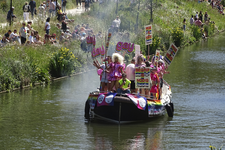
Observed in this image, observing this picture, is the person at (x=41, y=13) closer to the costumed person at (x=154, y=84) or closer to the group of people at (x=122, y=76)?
the group of people at (x=122, y=76)

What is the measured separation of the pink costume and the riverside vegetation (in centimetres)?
714

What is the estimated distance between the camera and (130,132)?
15.1 meters

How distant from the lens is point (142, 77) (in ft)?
52.1

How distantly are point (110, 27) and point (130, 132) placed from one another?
2386 centimetres

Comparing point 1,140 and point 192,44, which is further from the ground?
point 192,44

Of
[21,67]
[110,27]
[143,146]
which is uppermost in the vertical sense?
[110,27]

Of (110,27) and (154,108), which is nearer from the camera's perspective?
(154,108)

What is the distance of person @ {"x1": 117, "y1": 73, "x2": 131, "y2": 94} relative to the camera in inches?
620

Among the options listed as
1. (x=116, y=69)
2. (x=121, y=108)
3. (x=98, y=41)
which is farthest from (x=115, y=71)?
(x=98, y=41)

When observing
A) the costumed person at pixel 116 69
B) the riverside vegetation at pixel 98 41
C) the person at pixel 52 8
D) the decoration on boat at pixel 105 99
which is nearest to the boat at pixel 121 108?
the decoration on boat at pixel 105 99

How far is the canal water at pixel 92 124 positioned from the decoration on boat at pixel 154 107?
43 cm

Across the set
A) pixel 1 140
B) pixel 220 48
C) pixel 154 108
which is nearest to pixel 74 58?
pixel 154 108

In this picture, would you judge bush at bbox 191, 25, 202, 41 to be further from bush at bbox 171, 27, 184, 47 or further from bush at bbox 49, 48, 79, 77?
bush at bbox 49, 48, 79, 77

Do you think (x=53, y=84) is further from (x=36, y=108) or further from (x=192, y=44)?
(x=192, y=44)
